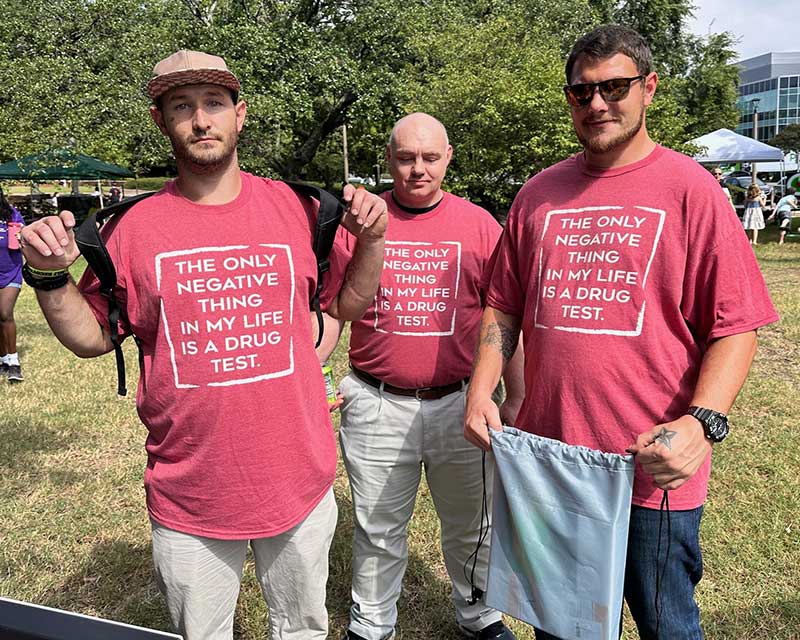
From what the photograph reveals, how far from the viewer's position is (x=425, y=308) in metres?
2.82

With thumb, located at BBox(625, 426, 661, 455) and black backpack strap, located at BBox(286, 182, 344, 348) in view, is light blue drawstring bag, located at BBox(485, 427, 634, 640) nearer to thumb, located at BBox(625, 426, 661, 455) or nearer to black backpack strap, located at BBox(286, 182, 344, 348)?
thumb, located at BBox(625, 426, 661, 455)

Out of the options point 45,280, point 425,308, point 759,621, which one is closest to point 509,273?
point 425,308

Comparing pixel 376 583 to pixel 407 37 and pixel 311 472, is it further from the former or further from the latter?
pixel 407 37

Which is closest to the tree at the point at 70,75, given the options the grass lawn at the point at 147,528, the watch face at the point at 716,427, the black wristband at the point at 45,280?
the grass lawn at the point at 147,528

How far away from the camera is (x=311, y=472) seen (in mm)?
2111

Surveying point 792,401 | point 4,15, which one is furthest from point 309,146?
point 792,401

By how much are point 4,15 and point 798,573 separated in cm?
1030

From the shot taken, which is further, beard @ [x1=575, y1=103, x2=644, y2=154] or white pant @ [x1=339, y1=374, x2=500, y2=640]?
white pant @ [x1=339, y1=374, x2=500, y2=640]

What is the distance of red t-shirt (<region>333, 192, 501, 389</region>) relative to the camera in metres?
2.82

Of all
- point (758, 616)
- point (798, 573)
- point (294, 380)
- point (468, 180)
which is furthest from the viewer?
point (468, 180)

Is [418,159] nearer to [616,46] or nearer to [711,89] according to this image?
[616,46]

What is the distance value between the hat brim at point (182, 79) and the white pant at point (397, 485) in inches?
57.3

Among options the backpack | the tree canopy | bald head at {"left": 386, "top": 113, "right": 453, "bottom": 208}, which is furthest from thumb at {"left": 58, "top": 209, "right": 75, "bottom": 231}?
the tree canopy

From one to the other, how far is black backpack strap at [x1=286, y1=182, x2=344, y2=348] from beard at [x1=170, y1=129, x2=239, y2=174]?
27cm
